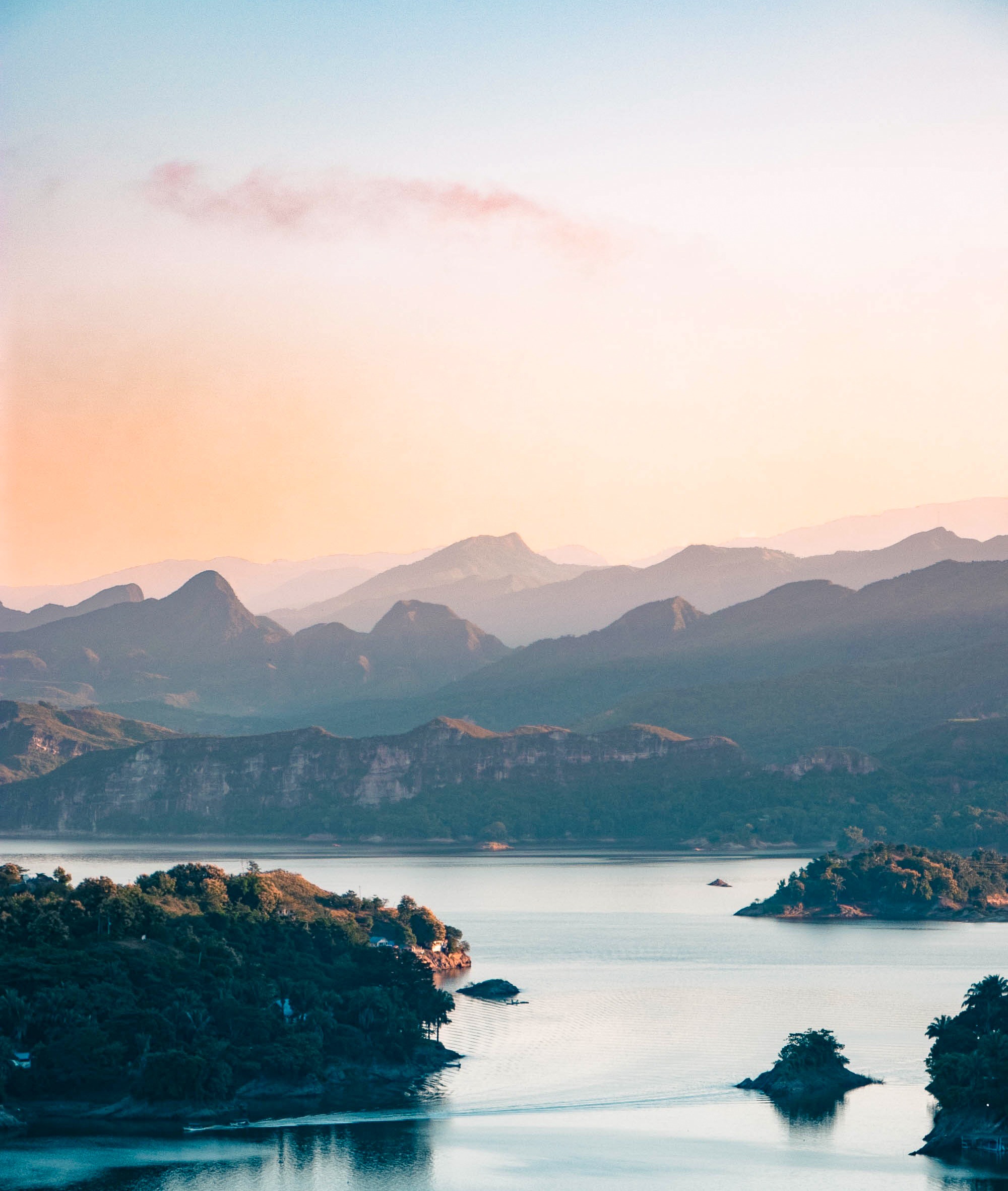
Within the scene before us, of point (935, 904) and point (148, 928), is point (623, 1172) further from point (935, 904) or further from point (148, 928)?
point (935, 904)

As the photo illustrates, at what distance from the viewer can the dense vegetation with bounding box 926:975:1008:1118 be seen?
7762cm

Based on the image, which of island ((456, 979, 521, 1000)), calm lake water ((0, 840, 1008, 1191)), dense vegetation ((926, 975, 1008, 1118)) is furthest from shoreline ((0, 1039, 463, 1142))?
→ dense vegetation ((926, 975, 1008, 1118))

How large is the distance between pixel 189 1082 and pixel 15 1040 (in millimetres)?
8012

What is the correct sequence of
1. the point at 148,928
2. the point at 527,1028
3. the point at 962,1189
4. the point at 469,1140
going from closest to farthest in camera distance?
the point at 962,1189 < the point at 469,1140 < the point at 148,928 < the point at 527,1028

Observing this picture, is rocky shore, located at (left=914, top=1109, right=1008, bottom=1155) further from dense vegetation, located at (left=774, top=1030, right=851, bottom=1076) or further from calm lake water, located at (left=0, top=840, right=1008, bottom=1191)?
dense vegetation, located at (left=774, top=1030, right=851, bottom=1076)

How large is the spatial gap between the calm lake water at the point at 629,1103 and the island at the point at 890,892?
29.3 metres

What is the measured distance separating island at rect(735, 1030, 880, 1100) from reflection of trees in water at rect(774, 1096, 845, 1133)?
0.13m

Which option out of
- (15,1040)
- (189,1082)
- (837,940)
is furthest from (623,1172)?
(837,940)

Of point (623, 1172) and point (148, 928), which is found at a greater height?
point (148, 928)

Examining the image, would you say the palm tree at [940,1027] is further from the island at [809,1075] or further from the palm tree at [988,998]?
the island at [809,1075]

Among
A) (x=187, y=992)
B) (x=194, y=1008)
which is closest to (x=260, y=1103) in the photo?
(x=194, y=1008)

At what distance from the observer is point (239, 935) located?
100562 millimetres

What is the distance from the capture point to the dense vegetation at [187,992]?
270 feet

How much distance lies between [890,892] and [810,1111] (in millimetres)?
96343
